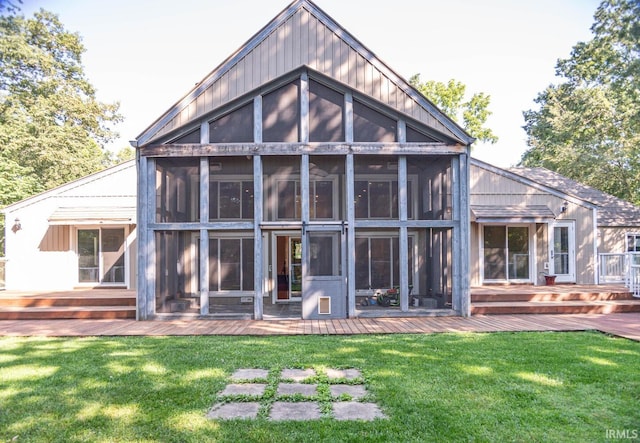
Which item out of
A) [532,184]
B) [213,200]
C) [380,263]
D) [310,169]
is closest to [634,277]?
[532,184]

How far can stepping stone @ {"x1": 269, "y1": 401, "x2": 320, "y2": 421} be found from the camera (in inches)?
153

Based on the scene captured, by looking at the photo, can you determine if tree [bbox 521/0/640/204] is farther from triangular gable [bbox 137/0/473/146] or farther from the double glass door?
the double glass door

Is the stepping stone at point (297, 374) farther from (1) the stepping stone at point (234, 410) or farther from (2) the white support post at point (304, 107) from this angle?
(2) the white support post at point (304, 107)

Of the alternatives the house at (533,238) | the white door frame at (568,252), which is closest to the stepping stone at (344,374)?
the house at (533,238)

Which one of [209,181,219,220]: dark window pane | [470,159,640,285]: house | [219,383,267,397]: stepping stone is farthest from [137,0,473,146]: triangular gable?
[219,383,267,397]: stepping stone

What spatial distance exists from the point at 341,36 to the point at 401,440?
8.76m

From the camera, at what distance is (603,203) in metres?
16.2

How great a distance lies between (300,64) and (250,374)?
23.1ft

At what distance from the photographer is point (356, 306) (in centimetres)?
963

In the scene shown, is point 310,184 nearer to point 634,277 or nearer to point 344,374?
point 344,374

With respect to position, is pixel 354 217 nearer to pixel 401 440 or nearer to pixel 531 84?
pixel 401 440

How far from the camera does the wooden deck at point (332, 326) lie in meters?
7.86

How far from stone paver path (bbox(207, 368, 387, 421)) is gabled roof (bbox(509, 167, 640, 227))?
12588 millimetres

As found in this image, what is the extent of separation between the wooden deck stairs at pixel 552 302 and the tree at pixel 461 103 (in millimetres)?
23199
